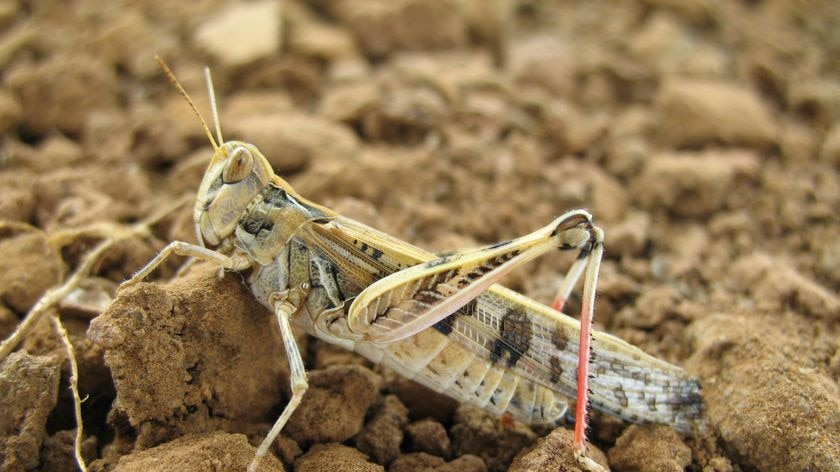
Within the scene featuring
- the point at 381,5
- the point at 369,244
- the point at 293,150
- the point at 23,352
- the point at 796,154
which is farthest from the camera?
the point at 381,5

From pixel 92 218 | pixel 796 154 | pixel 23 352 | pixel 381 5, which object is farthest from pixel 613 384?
pixel 381 5

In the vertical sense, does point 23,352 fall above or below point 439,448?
below

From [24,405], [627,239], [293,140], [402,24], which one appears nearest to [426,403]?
[24,405]

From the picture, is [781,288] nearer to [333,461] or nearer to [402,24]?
[333,461]

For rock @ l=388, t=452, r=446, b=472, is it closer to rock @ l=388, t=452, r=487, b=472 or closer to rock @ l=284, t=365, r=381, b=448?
rock @ l=388, t=452, r=487, b=472

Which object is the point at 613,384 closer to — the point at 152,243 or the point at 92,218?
the point at 152,243

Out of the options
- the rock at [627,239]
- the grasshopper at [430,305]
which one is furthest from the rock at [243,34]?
the rock at [627,239]

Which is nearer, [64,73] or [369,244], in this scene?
[369,244]

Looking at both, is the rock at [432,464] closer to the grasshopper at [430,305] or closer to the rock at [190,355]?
the grasshopper at [430,305]
